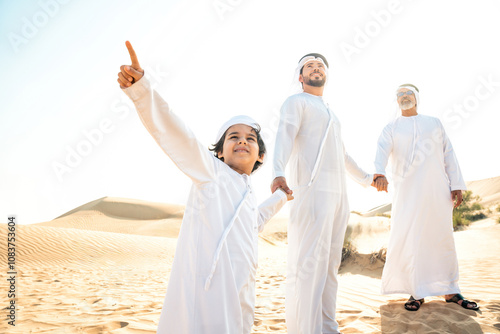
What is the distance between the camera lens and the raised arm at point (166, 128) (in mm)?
1571

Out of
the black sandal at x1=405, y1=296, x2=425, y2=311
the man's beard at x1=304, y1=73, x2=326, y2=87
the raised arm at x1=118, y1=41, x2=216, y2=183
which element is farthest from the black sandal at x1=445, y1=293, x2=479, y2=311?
the raised arm at x1=118, y1=41, x2=216, y2=183

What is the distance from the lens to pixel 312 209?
9.41 feet

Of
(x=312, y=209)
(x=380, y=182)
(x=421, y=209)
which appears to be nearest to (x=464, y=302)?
(x=421, y=209)

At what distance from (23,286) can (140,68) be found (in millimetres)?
6975

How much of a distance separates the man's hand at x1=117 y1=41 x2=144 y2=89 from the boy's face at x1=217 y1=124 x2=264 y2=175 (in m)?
0.79

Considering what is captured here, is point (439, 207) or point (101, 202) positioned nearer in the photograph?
point (439, 207)

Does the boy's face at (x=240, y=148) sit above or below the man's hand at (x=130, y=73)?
below

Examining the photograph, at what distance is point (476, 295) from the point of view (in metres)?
4.14

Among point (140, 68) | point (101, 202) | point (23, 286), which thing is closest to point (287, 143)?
point (140, 68)

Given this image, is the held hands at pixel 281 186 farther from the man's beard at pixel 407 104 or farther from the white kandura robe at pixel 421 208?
the man's beard at pixel 407 104

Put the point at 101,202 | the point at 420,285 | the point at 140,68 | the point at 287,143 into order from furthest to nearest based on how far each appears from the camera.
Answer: the point at 101,202 → the point at 420,285 → the point at 287,143 → the point at 140,68

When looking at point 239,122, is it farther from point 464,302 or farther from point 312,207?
point 464,302

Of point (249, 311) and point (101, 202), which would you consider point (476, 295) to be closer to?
point (249, 311)

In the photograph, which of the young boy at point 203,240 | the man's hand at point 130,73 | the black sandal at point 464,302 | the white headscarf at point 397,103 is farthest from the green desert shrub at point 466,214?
the man's hand at point 130,73
